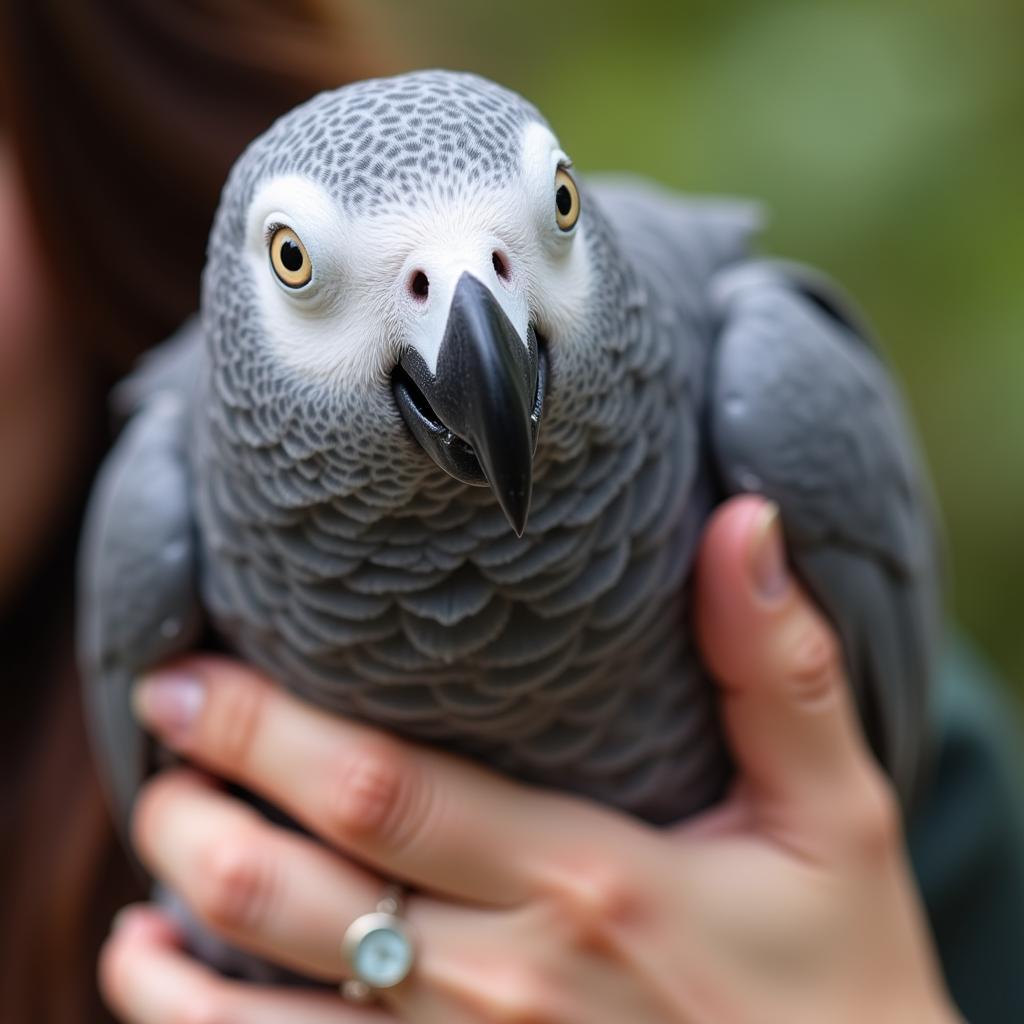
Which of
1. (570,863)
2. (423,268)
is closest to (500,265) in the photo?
(423,268)

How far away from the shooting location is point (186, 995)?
92 centimetres

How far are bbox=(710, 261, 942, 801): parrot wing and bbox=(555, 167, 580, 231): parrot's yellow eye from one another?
259 millimetres

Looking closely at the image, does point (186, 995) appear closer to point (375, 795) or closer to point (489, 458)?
point (375, 795)

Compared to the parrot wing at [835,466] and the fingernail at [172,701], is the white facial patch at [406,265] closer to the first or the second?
the parrot wing at [835,466]

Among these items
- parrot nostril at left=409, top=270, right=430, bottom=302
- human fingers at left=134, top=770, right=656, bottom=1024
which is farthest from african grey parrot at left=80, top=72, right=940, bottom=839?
human fingers at left=134, top=770, right=656, bottom=1024

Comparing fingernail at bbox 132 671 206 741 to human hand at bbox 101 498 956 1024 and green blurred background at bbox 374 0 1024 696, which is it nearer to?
human hand at bbox 101 498 956 1024

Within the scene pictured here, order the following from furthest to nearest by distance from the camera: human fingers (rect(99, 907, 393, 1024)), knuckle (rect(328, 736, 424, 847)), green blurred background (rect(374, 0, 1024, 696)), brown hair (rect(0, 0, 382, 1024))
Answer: green blurred background (rect(374, 0, 1024, 696))
brown hair (rect(0, 0, 382, 1024))
human fingers (rect(99, 907, 393, 1024))
knuckle (rect(328, 736, 424, 847))

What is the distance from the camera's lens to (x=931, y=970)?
38.7 inches

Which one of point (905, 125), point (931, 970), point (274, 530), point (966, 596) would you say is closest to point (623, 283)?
point (274, 530)

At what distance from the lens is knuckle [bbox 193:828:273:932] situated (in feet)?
2.76

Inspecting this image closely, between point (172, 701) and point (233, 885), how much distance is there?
0.50 feet

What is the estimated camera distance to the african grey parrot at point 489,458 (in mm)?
569

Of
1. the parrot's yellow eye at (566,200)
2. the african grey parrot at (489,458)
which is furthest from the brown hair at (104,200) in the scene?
the parrot's yellow eye at (566,200)

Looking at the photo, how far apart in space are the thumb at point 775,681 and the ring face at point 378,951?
1.03 feet
